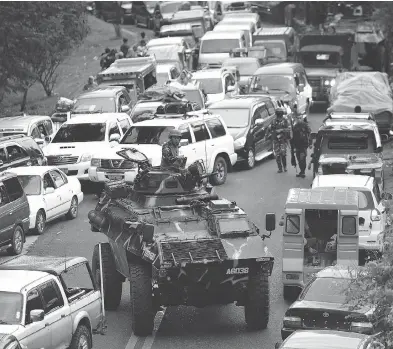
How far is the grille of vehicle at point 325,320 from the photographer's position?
51.1 ft

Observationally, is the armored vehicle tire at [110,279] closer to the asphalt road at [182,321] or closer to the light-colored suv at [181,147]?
the asphalt road at [182,321]

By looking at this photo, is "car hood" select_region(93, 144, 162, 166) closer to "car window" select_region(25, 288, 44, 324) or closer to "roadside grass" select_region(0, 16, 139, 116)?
"roadside grass" select_region(0, 16, 139, 116)

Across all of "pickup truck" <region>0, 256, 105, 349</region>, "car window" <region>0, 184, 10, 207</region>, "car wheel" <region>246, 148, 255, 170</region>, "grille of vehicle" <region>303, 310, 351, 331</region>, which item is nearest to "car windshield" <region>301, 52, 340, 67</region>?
"car wheel" <region>246, 148, 255, 170</region>

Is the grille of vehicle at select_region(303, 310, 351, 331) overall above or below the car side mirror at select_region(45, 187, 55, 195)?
above

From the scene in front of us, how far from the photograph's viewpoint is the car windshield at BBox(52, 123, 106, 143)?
101 feet

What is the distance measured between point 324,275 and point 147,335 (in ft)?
9.28

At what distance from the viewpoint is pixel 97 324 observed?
643 inches

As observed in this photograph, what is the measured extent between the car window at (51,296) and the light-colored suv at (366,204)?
6.70 meters

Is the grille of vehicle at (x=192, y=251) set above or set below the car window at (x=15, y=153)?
above

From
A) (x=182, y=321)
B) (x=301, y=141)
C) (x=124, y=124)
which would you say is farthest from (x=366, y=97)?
(x=182, y=321)

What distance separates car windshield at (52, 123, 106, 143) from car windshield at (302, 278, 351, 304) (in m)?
15.0

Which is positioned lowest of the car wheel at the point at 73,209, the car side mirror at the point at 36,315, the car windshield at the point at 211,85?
the car windshield at the point at 211,85

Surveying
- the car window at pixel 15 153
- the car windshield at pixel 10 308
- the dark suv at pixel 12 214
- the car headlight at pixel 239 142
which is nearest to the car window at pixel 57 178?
the car window at pixel 15 153

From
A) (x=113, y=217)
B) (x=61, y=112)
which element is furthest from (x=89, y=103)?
(x=113, y=217)
